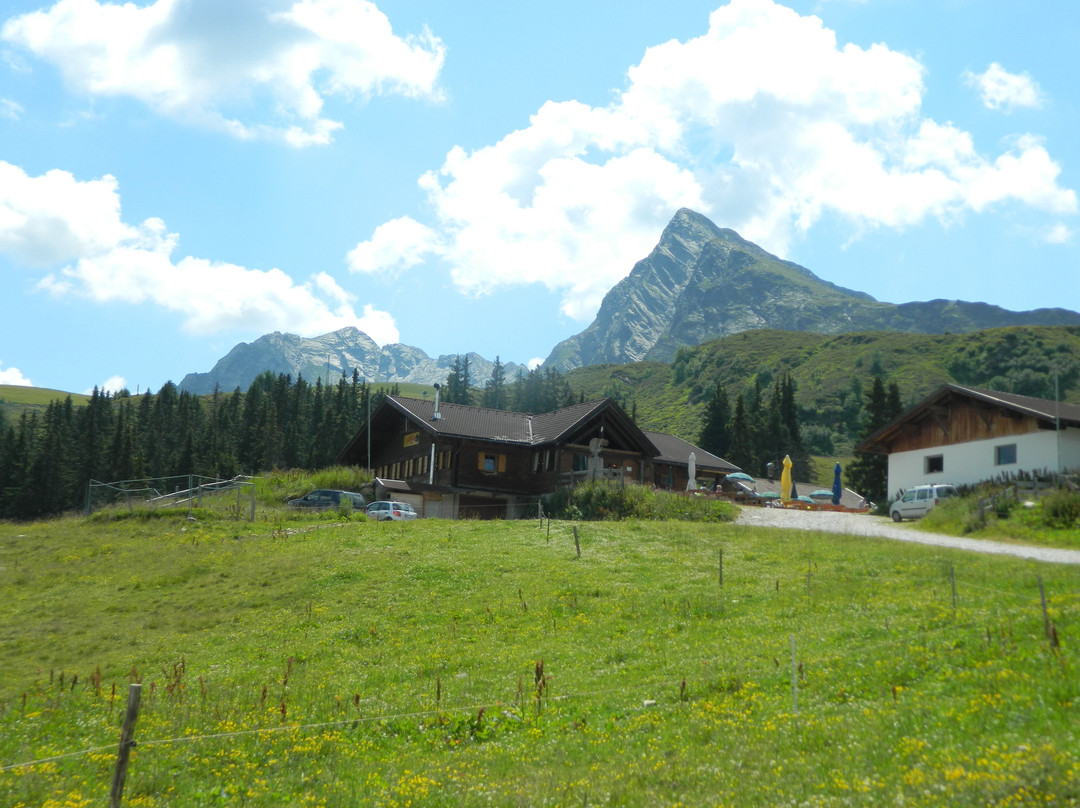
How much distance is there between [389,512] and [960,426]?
3041 cm

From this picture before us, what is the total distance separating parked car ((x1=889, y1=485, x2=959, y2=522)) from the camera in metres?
A: 41.7

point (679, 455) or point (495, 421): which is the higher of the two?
point (495, 421)

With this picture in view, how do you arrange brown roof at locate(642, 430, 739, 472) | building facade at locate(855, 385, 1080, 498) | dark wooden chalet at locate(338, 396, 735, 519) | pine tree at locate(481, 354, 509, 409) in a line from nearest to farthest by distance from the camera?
1. building facade at locate(855, 385, 1080, 498)
2. dark wooden chalet at locate(338, 396, 735, 519)
3. brown roof at locate(642, 430, 739, 472)
4. pine tree at locate(481, 354, 509, 409)

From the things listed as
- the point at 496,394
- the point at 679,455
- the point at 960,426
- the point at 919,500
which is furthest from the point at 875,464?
the point at 496,394

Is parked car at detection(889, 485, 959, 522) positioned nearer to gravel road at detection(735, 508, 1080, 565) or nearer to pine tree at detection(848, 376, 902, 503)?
gravel road at detection(735, 508, 1080, 565)

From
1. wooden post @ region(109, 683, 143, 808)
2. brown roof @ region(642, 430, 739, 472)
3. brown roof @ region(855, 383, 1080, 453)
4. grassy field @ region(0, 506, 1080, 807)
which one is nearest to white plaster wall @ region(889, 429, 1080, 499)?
brown roof @ region(855, 383, 1080, 453)

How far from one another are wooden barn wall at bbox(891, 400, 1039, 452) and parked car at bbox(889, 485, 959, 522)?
3.57 metres

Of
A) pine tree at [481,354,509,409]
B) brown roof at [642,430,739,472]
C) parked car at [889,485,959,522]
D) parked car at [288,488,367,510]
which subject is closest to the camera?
parked car at [889,485,959,522]

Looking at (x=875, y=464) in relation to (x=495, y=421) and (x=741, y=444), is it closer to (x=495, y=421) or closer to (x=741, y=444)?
(x=741, y=444)

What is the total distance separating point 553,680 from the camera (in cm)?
1511

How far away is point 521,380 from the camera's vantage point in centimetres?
16400

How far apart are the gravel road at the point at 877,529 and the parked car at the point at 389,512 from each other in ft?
54.7

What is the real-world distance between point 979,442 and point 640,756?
127 ft

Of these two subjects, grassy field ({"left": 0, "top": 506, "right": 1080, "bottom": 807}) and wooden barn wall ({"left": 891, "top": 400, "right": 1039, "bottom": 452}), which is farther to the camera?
wooden barn wall ({"left": 891, "top": 400, "right": 1039, "bottom": 452})
